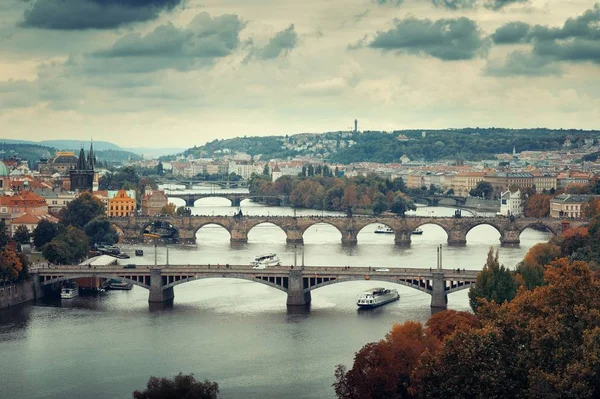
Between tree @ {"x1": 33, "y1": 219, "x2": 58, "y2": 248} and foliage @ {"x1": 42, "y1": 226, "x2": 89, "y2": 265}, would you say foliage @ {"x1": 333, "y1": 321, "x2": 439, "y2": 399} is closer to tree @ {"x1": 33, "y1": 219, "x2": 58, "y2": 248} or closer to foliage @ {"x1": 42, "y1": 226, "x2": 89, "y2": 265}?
foliage @ {"x1": 42, "y1": 226, "x2": 89, "y2": 265}

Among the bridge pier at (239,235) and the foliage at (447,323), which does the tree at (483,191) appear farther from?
the foliage at (447,323)

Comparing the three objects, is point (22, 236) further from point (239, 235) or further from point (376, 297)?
point (376, 297)

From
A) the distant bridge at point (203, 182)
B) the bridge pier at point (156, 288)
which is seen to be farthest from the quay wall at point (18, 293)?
the distant bridge at point (203, 182)

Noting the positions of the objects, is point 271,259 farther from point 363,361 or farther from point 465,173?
point 465,173

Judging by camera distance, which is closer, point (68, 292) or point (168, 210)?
point (68, 292)

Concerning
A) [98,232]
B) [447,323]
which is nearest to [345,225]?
[98,232]

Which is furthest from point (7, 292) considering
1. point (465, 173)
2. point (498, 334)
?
point (465, 173)
